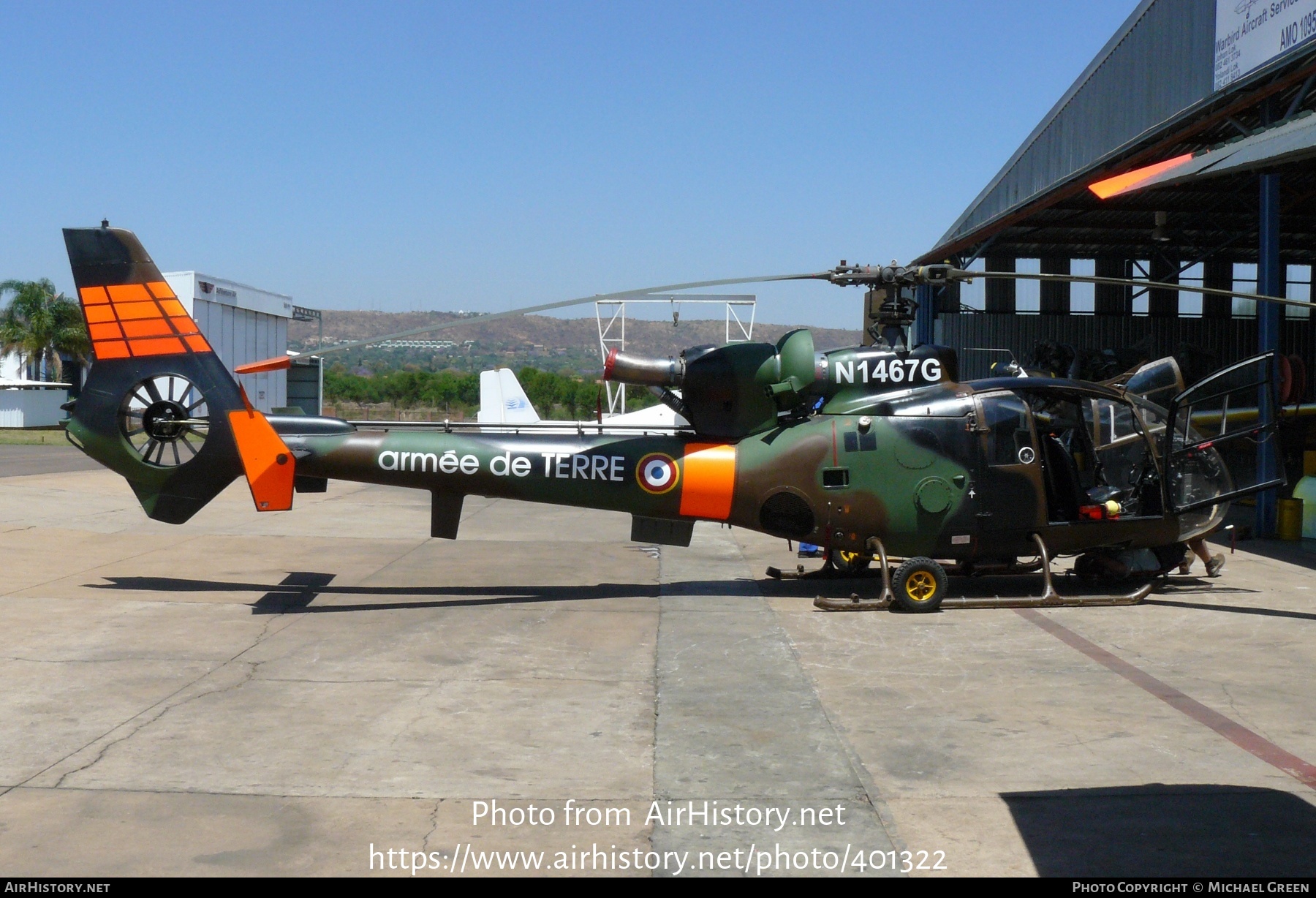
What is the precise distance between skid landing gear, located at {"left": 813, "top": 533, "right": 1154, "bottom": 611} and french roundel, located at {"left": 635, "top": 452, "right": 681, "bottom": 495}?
189 centimetres

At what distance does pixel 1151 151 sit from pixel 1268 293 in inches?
150

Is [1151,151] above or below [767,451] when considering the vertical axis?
above

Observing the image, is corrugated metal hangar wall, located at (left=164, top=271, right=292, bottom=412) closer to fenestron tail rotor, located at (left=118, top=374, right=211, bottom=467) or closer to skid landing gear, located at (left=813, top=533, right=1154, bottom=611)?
fenestron tail rotor, located at (left=118, top=374, right=211, bottom=467)

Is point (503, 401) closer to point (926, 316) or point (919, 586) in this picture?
point (926, 316)

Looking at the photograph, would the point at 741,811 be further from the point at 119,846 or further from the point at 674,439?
the point at 674,439

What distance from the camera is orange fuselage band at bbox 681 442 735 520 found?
1104 cm

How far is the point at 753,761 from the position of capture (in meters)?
6.23

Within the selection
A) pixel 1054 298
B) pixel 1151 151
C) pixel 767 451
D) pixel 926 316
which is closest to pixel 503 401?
pixel 926 316

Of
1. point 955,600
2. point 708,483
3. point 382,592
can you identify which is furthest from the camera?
point 382,592

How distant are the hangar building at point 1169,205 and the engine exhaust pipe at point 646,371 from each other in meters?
4.25

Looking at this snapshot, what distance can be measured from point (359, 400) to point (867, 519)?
7682 centimetres

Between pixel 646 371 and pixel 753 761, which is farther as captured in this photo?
pixel 646 371
